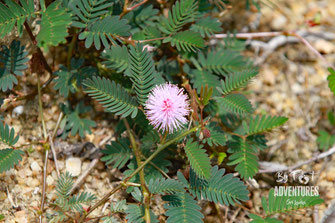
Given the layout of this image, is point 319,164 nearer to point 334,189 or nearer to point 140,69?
point 334,189

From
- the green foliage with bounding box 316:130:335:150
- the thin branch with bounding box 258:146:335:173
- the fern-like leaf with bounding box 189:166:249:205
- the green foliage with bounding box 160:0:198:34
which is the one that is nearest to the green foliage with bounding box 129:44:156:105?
the green foliage with bounding box 160:0:198:34

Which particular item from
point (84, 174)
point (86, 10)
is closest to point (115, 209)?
point (84, 174)

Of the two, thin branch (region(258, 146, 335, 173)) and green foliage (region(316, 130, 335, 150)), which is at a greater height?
green foliage (region(316, 130, 335, 150))

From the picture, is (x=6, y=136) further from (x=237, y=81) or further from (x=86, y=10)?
(x=237, y=81)

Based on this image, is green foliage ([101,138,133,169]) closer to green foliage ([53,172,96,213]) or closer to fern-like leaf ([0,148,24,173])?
green foliage ([53,172,96,213])

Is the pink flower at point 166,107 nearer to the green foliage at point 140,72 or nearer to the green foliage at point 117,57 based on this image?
the green foliage at point 140,72
